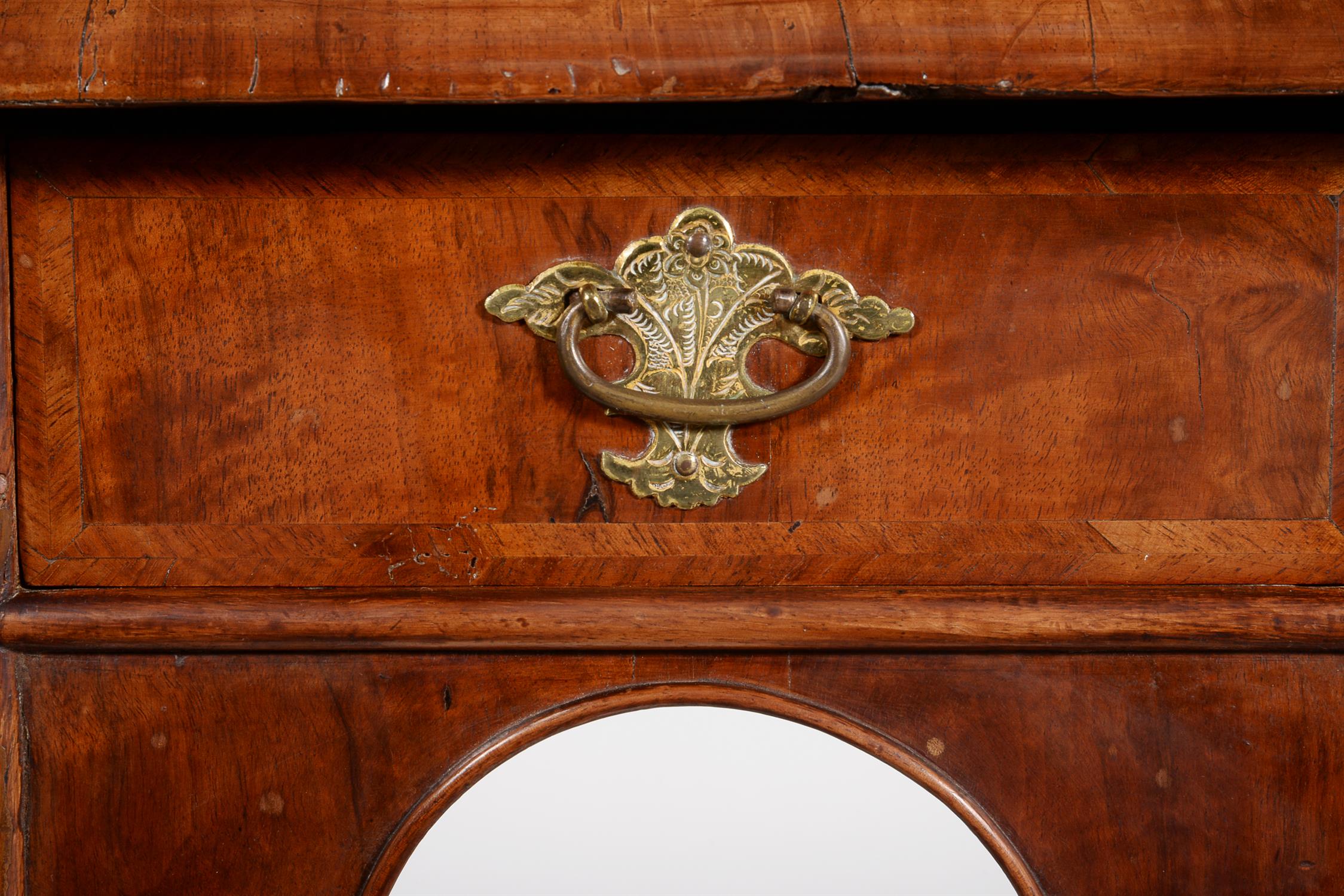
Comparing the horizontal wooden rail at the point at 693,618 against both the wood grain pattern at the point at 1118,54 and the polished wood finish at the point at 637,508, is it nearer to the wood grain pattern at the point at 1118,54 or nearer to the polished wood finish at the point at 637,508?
the polished wood finish at the point at 637,508

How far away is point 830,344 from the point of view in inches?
12.2

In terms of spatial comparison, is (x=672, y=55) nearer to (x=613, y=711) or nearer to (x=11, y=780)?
(x=613, y=711)

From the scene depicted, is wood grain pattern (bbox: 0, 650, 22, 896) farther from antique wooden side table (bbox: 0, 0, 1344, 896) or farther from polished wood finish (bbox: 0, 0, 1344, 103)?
polished wood finish (bbox: 0, 0, 1344, 103)

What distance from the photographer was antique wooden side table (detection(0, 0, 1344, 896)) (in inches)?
12.6

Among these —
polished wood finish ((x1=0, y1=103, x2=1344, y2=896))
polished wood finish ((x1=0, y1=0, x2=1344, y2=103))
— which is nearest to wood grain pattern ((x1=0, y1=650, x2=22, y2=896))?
polished wood finish ((x1=0, y1=103, x2=1344, y2=896))

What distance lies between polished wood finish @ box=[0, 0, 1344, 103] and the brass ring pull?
7 centimetres

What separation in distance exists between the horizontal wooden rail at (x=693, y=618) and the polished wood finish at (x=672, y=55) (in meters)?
0.17

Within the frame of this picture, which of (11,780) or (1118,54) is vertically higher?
(1118,54)

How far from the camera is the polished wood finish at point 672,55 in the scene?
272mm

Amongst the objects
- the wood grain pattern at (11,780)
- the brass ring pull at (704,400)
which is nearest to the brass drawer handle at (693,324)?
the brass ring pull at (704,400)

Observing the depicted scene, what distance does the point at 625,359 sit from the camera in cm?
33

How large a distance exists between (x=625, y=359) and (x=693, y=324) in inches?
1.1

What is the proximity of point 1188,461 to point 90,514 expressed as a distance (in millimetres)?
392

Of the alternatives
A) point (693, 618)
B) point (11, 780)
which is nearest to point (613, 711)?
point (693, 618)
